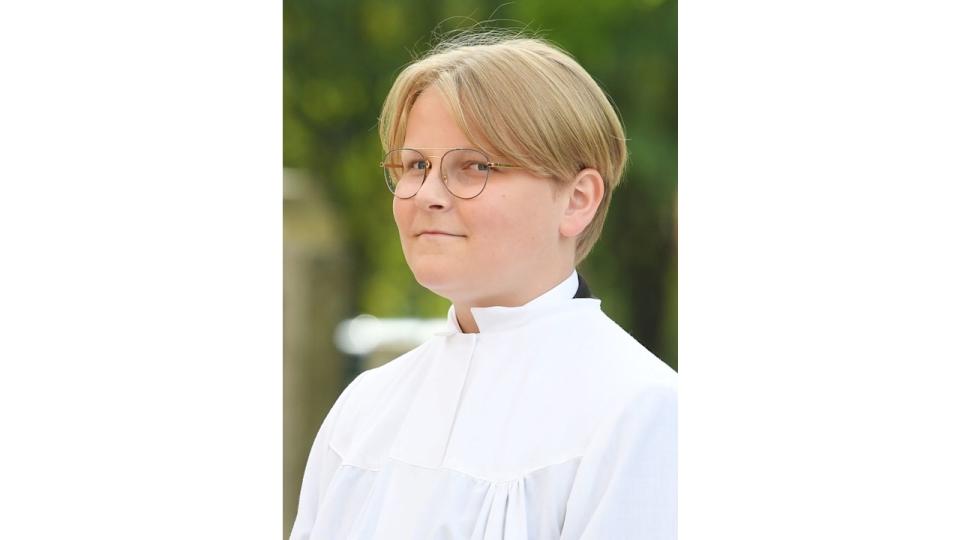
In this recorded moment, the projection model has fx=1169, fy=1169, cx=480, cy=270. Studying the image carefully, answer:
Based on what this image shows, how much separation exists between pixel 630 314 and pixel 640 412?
439mm

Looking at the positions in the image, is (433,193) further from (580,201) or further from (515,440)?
(515,440)

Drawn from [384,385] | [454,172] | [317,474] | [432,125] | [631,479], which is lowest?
[317,474]

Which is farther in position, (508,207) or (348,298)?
(348,298)

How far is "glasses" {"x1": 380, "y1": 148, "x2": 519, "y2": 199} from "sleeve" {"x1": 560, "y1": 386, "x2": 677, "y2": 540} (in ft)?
1.91

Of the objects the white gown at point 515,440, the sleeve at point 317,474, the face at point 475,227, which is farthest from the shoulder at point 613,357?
the sleeve at point 317,474

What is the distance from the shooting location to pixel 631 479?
8.05ft

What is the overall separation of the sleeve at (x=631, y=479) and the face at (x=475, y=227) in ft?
1.30

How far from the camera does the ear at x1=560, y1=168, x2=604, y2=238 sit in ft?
8.71

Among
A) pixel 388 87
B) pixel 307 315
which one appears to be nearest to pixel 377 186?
pixel 388 87

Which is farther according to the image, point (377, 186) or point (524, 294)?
point (377, 186)

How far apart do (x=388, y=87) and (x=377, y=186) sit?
0.96ft
